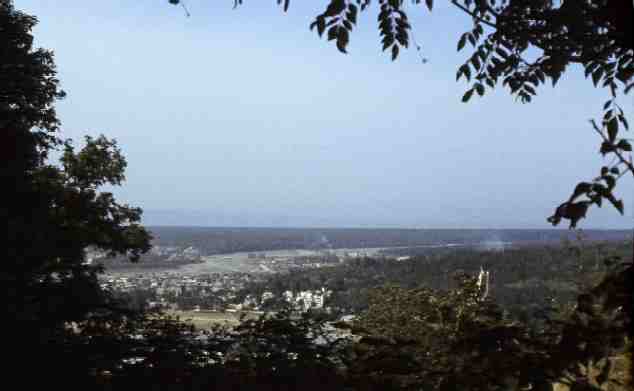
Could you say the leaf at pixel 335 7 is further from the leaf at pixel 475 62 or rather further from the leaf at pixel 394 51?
the leaf at pixel 475 62

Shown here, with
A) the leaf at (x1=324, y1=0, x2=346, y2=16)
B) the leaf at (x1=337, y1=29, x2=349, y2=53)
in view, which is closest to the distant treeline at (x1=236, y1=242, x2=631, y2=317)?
the leaf at (x1=337, y1=29, x2=349, y2=53)

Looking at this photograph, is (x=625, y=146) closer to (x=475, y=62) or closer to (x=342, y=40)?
(x=342, y=40)

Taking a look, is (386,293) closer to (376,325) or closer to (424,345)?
(376,325)

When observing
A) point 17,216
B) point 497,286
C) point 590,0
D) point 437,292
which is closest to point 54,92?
point 17,216

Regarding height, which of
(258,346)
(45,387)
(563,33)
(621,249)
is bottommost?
(45,387)

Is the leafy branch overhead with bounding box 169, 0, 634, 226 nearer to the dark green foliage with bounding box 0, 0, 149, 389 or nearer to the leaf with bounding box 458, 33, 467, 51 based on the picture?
the leaf with bounding box 458, 33, 467, 51

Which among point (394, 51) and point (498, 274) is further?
A: point (498, 274)

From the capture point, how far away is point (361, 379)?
3904mm

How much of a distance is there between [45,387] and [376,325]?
4076 millimetres

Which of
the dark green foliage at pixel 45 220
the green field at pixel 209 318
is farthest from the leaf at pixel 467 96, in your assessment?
the dark green foliage at pixel 45 220

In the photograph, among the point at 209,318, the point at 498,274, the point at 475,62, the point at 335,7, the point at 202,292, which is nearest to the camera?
the point at 335,7

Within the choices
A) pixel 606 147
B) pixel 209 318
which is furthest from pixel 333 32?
pixel 209 318

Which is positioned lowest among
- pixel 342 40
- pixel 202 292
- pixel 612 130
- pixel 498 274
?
pixel 202 292

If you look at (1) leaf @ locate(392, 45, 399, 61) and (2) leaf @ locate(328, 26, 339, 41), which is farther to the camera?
(1) leaf @ locate(392, 45, 399, 61)
